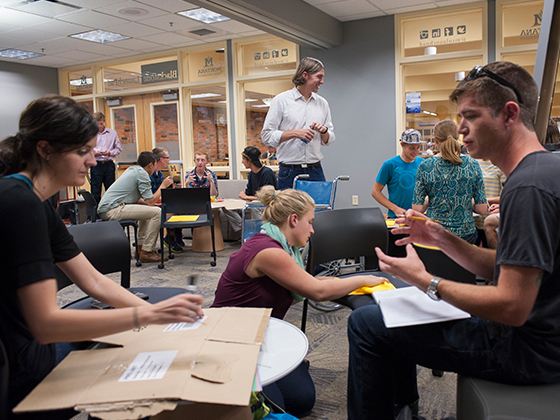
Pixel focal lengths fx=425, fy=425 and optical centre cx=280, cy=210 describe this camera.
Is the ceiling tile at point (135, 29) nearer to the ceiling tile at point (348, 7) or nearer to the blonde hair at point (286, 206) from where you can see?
the ceiling tile at point (348, 7)

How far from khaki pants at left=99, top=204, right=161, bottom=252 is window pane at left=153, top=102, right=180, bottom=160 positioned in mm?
3575

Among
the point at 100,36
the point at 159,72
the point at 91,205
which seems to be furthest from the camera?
the point at 159,72

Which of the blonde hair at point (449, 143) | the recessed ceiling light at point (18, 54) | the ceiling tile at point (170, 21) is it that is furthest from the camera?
the recessed ceiling light at point (18, 54)

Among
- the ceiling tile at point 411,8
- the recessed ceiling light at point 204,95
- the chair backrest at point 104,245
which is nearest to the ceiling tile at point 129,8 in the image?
the recessed ceiling light at point 204,95

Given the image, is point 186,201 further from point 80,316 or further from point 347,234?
point 80,316

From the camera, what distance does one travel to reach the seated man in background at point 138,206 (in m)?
5.04

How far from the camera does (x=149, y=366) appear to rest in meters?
1.02

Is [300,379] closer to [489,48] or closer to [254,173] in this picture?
[254,173]

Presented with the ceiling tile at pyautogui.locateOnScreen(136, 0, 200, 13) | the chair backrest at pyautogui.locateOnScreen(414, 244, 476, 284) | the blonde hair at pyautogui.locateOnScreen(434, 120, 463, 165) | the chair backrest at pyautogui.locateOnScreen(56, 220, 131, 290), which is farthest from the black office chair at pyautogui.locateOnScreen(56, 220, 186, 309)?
Answer: the ceiling tile at pyautogui.locateOnScreen(136, 0, 200, 13)

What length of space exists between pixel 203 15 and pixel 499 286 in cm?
611

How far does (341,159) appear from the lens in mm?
6980

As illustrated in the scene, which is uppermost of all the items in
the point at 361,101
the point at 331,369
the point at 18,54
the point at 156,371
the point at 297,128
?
the point at 18,54

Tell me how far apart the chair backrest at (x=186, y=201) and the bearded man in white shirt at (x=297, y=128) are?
1.52 meters

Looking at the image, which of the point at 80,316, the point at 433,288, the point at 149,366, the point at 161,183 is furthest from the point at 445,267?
the point at 161,183
